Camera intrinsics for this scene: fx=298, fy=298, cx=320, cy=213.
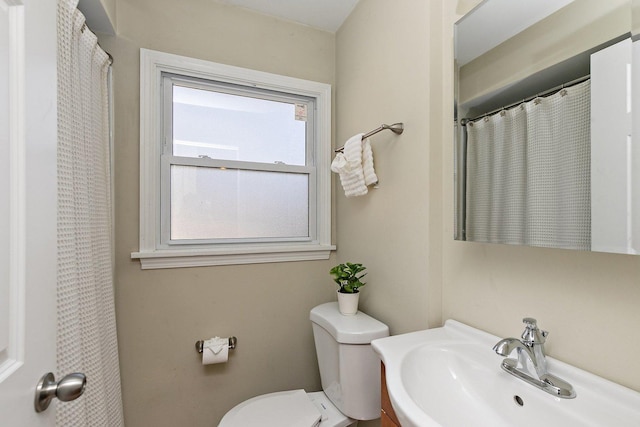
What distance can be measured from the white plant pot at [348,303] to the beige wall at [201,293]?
14.8 inches

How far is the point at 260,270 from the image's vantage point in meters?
1.66

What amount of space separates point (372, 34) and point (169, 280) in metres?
1.59

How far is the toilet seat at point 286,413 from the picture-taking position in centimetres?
124

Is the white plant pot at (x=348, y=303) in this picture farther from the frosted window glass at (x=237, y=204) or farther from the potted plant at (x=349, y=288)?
the frosted window glass at (x=237, y=204)

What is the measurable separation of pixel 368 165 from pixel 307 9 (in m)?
0.98

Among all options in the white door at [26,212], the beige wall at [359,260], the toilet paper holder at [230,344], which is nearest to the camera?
the white door at [26,212]

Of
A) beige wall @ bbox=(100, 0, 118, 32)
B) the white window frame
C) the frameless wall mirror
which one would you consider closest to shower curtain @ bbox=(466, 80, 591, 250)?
the frameless wall mirror

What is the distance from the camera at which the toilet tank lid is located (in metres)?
1.23

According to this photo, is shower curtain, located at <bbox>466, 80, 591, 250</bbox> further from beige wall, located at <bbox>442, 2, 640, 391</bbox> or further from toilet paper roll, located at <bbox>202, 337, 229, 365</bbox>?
toilet paper roll, located at <bbox>202, 337, 229, 365</bbox>

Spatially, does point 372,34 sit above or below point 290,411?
above

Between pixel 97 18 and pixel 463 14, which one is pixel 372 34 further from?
pixel 97 18

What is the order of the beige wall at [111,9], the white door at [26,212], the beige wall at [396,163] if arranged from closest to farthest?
the white door at [26,212] → the beige wall at [396,163] → the beige wall at [111,9]

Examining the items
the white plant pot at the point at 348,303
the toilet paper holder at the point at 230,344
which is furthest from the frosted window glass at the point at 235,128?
the toilet paper holder at the point at 230,344

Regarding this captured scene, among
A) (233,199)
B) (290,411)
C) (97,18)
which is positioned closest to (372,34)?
(233,199)
